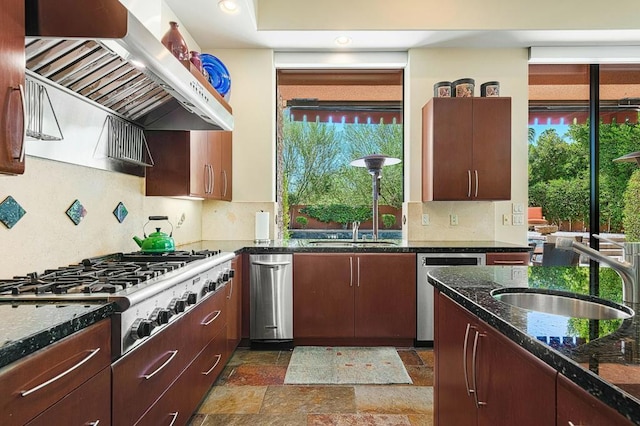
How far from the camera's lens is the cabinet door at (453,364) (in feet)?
4.66

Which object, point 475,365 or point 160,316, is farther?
point 160,316

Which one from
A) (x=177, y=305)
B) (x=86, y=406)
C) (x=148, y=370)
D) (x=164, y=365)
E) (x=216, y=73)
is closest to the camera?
(x=86, y=406)

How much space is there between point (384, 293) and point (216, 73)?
7.62 feet

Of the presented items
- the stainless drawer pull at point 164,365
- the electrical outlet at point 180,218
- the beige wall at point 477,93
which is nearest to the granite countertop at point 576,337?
the stainless drawer pull at point 164,365

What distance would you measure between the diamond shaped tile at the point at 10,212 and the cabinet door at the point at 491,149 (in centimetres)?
328

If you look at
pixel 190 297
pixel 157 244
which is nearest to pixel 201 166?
pixel 157 244

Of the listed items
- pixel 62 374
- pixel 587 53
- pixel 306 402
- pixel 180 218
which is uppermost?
pixel 587 53

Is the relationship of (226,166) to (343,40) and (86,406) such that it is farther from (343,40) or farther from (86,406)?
(86,406)

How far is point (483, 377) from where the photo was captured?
1.29 meters

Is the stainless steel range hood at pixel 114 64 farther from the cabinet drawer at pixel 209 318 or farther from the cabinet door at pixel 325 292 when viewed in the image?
the cabinet door at pixel 325 292

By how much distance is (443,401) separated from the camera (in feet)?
5.77

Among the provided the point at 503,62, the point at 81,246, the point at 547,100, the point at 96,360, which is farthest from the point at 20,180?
the point at 547,100

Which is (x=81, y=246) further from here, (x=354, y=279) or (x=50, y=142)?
(x=354, y=279)

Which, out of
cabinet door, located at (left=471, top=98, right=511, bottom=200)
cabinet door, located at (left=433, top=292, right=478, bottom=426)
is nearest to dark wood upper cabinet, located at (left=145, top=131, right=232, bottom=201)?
cabinet door, located at (left=433, top=292, right=478, bottom=426)
